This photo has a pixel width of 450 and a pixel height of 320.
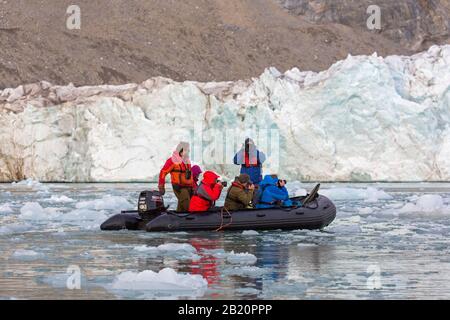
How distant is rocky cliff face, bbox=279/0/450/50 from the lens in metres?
99.9

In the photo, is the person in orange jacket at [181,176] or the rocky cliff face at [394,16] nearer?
the person in orange jacket at [181,176]

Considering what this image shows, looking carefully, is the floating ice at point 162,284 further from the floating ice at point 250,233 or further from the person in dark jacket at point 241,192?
the person in dark jacket at point 241,192

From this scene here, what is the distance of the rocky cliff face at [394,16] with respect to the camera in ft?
328

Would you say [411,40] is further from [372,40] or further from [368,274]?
[368,274]

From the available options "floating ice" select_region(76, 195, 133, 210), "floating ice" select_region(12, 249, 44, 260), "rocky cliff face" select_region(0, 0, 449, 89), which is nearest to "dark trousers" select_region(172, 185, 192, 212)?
"floating ice" select_region(12, 249, 44, 260)

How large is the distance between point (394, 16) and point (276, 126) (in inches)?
2926

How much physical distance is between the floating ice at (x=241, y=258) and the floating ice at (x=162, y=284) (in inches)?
66.0

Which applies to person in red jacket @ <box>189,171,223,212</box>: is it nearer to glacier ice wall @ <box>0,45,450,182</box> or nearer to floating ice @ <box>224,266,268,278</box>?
floating ice @ <box>224,266,268,278</box>

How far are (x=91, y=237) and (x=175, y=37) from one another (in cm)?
7923

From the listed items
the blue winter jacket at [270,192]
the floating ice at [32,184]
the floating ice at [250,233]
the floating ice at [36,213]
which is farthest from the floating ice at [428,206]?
the floating ice at [32,184]

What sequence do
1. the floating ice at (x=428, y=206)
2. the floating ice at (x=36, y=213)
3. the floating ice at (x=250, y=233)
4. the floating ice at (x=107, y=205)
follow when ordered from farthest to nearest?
the floating ice at (x=107, y=205) → the floating ice at (x=428, y=206) → the floating ice at (x=36, y=213) → the floating ice at (x=250, y=233)

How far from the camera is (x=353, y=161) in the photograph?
2916 cm

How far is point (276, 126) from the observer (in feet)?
97.6
